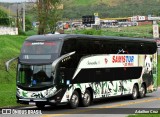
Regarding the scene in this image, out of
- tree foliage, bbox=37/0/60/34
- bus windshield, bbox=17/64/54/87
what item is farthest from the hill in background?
bus windshield, bbox=17/64/54/87

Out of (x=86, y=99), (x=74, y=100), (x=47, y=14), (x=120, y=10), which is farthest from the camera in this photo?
(x=120, y=10)

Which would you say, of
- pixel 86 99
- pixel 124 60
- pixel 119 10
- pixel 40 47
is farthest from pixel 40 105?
pixel 119 10

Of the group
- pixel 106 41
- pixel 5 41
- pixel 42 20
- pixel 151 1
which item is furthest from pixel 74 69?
pixel 151 1

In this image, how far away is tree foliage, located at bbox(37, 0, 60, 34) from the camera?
57.5m

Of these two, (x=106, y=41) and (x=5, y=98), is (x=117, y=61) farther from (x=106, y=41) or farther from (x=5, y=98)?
(x=5, y=98)

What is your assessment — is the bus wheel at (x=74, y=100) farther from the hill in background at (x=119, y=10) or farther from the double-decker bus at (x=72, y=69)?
the hill in background at (x=119, y=10)

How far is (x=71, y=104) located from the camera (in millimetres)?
23797

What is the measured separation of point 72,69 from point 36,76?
5.89 feet

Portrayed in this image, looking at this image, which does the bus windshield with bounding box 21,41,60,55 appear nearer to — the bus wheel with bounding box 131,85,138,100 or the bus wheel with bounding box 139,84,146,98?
the bus wheel with bounding box 131,85,138,100

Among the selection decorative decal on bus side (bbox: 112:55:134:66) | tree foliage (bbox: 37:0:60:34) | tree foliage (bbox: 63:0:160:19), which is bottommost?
tree foliage (bbox: 63:0:160:19)

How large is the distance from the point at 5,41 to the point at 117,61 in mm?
26007

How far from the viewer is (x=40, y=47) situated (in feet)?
77.1

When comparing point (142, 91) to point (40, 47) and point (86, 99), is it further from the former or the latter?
point (40, 47)

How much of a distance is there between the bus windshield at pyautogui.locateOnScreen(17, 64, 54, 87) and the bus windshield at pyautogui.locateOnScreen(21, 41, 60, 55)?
682mm
